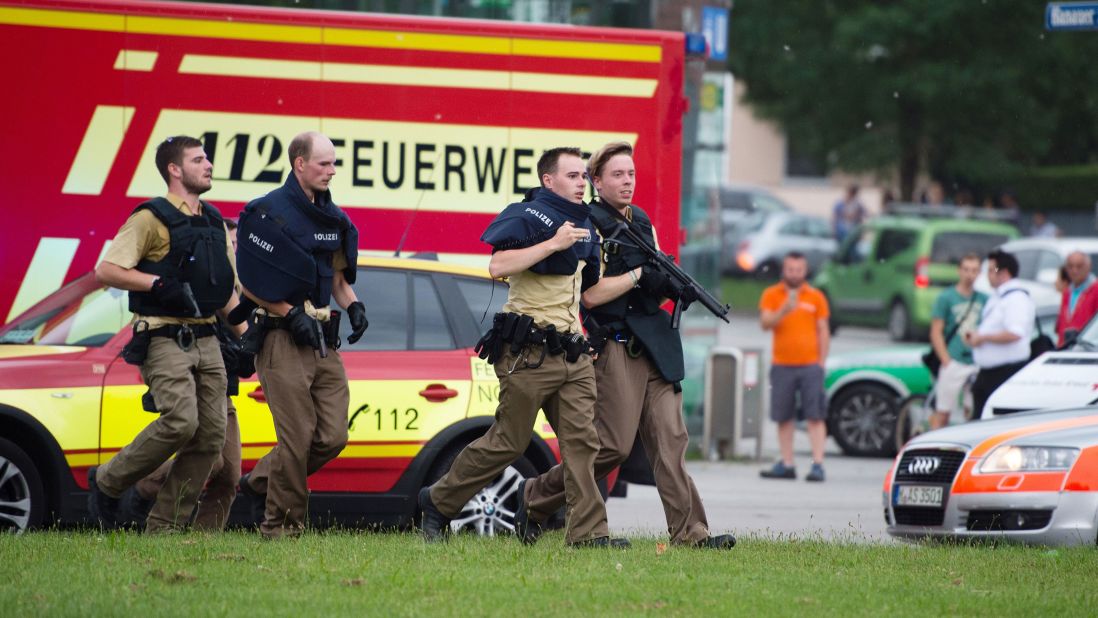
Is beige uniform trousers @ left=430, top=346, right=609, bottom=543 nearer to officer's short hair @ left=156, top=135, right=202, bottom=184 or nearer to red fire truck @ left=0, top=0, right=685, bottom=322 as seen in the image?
officer's short hair @ left=156, top=135, right=202, bottom=184

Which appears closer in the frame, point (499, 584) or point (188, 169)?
point (499, 584)

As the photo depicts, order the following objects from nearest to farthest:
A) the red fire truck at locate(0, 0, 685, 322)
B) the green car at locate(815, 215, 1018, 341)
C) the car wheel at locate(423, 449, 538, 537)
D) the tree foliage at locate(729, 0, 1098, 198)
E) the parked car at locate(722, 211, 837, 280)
A: the car wheel at locate(423, 449, 538, 537), the red fire truck at locate(0, 0, 685, 322), the green car at locate(815, 215, 1018, 341), the tree foliage at locate(729, 0, 1098, 198), the parked car at locate(722, 211, 837, 280)

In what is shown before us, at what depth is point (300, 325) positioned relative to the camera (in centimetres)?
725

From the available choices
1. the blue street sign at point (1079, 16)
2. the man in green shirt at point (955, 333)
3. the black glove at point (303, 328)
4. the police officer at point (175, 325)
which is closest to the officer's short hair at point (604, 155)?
the black glove at point (303, 328)

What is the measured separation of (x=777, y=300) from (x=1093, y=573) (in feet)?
22.0

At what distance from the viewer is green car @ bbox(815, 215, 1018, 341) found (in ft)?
83.2

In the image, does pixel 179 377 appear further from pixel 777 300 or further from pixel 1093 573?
pixel 777 300

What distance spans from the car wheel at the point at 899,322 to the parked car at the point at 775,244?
565cm

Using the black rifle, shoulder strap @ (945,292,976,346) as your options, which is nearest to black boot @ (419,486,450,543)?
the black rifle

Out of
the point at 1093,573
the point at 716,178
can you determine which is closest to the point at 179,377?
the point at 1093,573

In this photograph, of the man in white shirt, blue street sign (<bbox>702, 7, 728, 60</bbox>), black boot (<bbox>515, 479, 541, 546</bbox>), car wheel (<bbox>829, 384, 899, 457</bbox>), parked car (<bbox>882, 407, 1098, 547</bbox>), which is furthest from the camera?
car wheel (<bbox>829, 384, 899, 457</bbox>)

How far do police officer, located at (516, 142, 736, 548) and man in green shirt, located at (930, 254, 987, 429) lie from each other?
6585 millimetres

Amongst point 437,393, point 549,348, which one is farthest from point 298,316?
point 437,393

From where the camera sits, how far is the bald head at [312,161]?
7.37m
